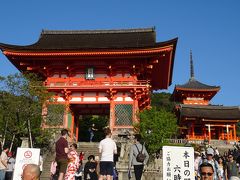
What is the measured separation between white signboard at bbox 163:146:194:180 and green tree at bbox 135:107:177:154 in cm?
984

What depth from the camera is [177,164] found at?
322 inches

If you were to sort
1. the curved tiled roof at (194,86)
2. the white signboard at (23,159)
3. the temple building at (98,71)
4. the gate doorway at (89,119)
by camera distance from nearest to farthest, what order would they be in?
the white signboard at (23,159) → the temple building at (98,71) → the gate doorway at (89,119) → the curved tiled roof at (194,86)

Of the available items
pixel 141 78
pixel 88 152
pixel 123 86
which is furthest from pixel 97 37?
pixel 88 152

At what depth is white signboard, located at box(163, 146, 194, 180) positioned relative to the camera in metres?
8.13

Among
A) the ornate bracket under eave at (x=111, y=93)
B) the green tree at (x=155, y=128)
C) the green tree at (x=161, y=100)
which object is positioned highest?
the green tree at (x=161, y=100)

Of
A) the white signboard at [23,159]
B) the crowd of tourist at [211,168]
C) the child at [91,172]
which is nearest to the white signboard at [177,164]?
the crowd of tourist at [211,168]

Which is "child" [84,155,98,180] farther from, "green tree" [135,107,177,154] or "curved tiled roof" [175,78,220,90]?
"curved tiled roof" [175,78,220,90]

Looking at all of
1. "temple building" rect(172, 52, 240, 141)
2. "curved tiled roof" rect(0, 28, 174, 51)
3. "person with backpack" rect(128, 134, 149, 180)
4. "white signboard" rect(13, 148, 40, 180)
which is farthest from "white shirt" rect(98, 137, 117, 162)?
"temple building" rect(172, 52, 240, 141)

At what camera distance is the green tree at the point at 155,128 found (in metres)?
18.3

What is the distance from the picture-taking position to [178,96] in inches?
1820

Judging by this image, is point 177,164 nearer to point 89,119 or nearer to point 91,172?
point 91,172

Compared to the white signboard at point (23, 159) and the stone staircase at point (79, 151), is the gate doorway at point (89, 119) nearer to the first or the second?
the stone staircase at point (79, 151)

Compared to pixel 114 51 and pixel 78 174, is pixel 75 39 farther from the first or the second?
pixel 78 174

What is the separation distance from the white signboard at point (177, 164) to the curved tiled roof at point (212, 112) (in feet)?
95.6
